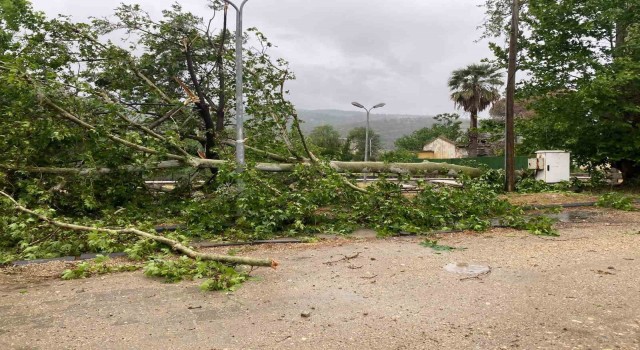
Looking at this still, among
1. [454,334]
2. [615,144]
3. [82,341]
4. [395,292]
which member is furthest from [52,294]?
[615,144]

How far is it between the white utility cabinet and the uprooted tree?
3.73 meters

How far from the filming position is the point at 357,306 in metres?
3.73

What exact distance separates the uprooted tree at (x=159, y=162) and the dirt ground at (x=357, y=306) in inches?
35.6

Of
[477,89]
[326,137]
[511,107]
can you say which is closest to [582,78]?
[511,107]

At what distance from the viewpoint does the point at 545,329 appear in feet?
10.3

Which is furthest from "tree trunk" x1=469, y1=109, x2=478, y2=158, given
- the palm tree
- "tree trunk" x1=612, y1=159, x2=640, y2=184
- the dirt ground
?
the dirt ground

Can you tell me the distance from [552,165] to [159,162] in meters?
10.8

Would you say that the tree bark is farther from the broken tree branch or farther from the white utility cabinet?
the white utility cabinet

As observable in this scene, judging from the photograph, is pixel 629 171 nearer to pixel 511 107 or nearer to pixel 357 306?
pixel 511 107

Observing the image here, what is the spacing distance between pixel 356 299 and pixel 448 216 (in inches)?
165

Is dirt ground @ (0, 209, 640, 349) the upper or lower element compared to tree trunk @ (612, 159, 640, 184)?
lower

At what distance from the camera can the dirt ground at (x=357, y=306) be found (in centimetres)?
305

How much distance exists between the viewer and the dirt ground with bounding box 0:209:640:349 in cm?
305

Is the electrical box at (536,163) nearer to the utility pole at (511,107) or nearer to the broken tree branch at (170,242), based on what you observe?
the utility pole at (511,107)
